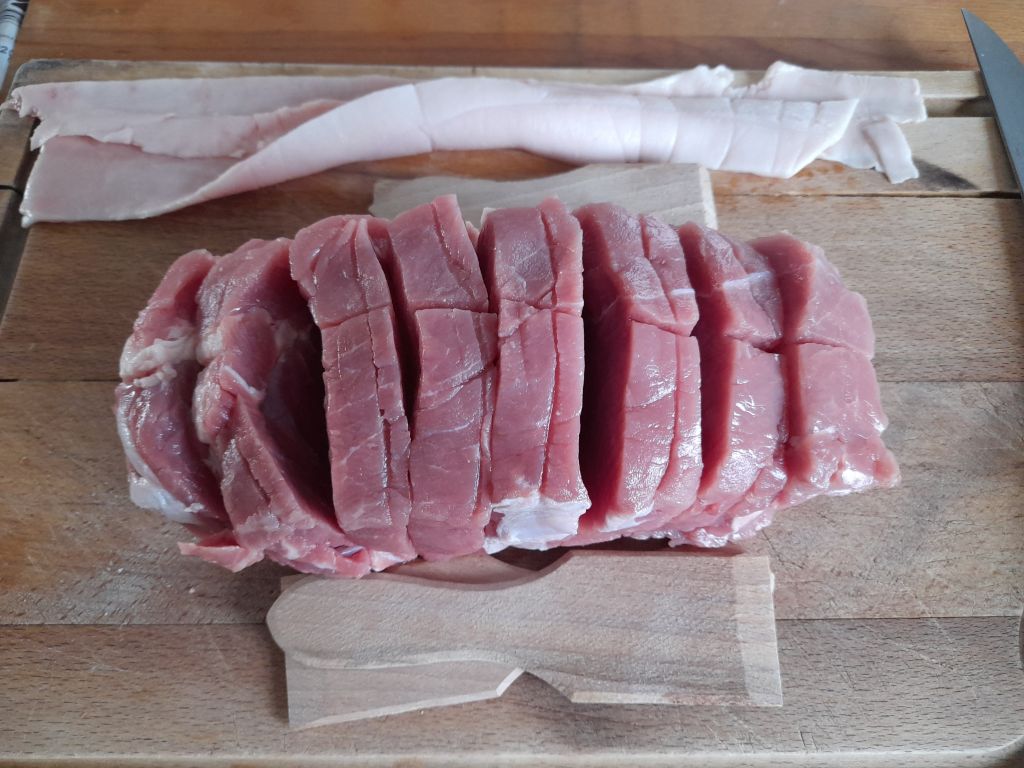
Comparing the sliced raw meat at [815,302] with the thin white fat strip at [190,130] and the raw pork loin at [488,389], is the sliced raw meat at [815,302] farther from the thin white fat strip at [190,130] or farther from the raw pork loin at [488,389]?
the thin white fat strip at [190,130]

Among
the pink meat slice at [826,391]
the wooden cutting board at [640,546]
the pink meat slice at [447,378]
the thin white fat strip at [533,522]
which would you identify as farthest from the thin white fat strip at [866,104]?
the thin white fat strip at [533,522]

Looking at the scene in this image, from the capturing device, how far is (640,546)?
2.95 metres

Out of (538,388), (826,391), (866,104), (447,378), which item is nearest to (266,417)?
(447,378)

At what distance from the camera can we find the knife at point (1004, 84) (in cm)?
360

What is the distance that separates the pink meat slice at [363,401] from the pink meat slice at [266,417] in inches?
7.3

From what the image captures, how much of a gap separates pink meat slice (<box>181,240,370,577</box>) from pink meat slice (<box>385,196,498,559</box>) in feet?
1.28

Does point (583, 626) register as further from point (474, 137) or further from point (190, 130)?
point (190, 130)

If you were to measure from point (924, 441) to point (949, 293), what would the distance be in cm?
76

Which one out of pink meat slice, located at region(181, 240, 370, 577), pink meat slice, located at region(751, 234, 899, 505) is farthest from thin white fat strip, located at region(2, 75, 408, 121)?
pink meat slice, located at region(751, 234, 899, 505)

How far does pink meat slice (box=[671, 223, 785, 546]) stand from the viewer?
2.55 meters

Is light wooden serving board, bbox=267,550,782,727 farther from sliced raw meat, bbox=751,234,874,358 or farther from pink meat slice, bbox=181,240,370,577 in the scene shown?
sliced raw meat, bbox=751,234,874,358

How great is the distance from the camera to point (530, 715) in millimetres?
2713

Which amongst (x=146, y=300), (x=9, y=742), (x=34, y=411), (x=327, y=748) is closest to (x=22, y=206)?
(x=146, y=300)

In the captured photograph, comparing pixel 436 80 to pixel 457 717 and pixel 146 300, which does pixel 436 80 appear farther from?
pixel 457 717
